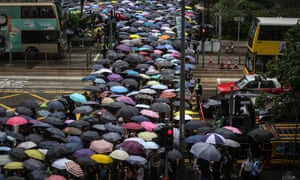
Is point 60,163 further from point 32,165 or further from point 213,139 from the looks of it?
point 213,139

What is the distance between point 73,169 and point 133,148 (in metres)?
1.72

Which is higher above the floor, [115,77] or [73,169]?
[115,77]

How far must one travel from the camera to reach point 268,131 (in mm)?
16234

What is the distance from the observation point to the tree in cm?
1455

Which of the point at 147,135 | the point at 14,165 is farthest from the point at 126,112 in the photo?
the point at 14,165

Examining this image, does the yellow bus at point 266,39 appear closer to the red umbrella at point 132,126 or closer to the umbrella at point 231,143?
the red umbrella at point 132,126

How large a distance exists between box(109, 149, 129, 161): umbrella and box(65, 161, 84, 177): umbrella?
0.94 metres


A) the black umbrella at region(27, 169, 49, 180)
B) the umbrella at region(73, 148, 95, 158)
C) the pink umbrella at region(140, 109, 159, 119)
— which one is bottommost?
the black umbrella at region(27, 169, 49, 180)

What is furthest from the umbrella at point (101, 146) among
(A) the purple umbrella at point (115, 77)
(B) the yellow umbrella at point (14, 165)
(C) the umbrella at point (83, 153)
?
(A) the purple umbrella at point (115, 77)

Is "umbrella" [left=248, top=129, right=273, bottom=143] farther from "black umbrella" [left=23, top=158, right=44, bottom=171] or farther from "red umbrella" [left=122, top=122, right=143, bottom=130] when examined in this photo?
"black umbrella" [left=23, top=158, right=44, bottom=171]

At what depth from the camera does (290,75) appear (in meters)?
14.5

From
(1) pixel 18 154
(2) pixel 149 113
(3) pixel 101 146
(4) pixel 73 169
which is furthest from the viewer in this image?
(2) pixel 149 113

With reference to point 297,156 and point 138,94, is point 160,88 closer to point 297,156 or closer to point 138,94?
point 138,94

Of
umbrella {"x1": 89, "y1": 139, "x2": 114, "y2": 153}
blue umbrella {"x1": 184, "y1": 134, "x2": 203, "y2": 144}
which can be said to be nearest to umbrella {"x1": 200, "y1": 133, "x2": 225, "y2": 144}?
blue umbrella {"x1": 184, "y1": 134, "x2": 203, "y2": 144}
